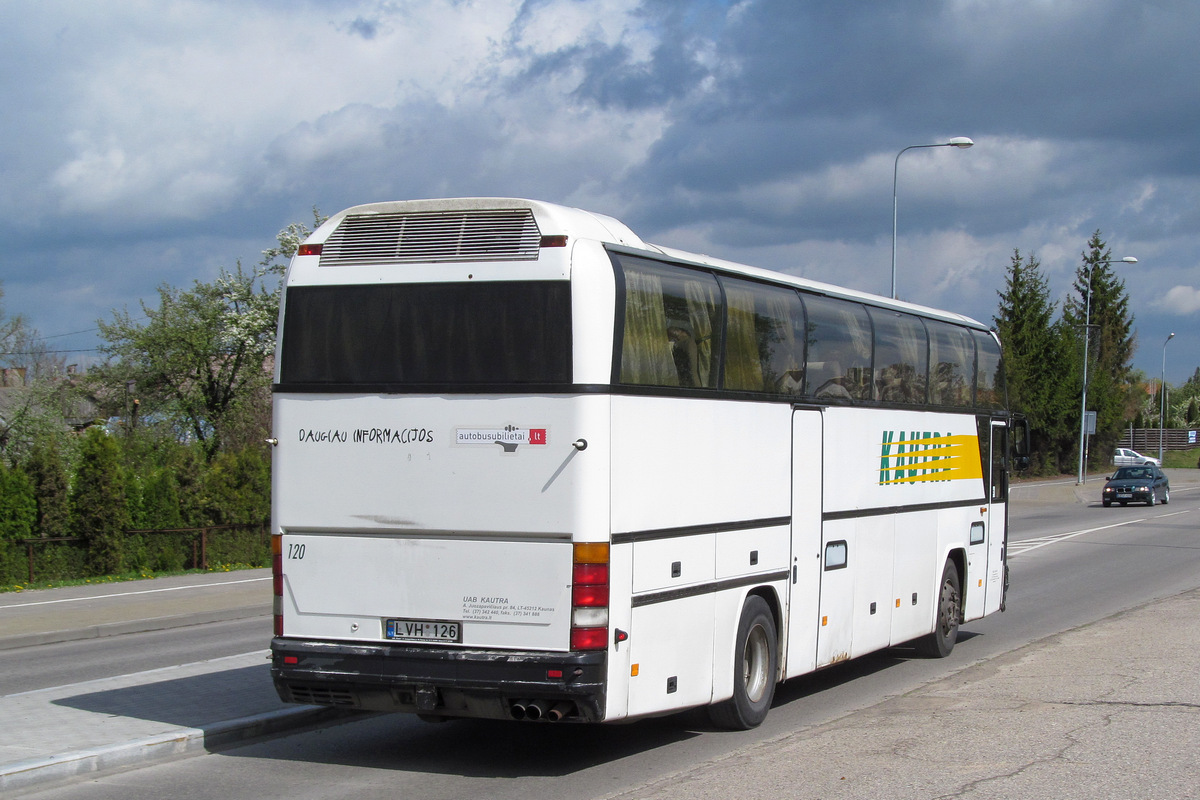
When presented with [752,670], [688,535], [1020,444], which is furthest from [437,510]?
[1020,444]

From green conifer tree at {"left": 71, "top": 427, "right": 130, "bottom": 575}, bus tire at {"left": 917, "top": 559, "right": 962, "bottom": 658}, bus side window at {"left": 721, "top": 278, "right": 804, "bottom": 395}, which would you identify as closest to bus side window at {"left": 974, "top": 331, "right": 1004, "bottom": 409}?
bus tire at {"left": 917, "top": 559, "right": 962, "bottom": 658}

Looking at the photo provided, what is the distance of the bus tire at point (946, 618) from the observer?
43.5ft

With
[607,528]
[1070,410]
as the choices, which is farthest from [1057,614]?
[1070,410]

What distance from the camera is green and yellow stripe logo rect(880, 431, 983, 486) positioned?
38.8ft

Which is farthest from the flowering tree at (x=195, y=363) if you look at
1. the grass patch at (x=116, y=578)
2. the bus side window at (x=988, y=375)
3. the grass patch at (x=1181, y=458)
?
the grass patch at (x=1181, y=458)

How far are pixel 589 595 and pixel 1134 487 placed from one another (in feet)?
146

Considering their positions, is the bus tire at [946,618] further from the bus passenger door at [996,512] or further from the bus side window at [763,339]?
the bus side window at [763,339]

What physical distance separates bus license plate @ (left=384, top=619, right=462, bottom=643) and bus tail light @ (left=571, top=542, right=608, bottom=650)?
81cm

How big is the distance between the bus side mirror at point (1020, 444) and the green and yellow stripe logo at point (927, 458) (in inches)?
37.4

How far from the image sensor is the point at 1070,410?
70.1m

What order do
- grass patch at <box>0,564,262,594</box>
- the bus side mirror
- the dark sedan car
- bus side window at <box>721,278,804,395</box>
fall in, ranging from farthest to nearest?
the dark sedan car → grass patch at <box>0,564,262,594</box> → the bus side mirror → bus side window at <box>721,278,804,395</box>

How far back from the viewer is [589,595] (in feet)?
24.7

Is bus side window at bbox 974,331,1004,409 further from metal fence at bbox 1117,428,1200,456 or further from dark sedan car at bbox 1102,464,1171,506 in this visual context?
metal fence at bbox 1117,428,1200,456

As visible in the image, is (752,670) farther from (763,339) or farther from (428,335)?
(428,335)
